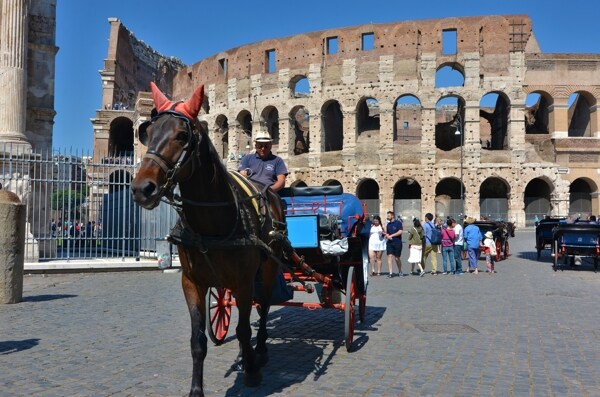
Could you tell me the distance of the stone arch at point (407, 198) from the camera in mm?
34156

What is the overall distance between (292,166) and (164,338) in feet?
102

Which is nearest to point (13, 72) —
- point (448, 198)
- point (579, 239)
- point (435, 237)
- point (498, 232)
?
point (435, 237)

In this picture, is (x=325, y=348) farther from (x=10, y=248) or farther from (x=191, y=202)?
(x=10, y=248)

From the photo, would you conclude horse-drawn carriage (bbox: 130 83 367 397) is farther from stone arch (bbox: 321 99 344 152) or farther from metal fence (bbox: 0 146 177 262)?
stone arch (bbox: 321 99 344 152)

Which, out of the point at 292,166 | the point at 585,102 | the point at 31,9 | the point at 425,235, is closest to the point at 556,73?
the point at 585,102

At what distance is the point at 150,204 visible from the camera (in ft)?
9.87

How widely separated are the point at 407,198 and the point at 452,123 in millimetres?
6368

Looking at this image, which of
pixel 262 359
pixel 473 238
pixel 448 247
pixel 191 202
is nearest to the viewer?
pixel 191 202

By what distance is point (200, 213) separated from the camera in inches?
143

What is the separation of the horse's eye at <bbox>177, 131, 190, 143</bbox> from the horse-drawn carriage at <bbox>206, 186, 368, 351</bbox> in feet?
6.10

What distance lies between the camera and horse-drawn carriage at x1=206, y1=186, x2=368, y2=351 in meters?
5.24

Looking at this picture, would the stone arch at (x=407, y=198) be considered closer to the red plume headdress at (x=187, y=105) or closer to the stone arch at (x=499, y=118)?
the stone arch at (x=499, y=118)

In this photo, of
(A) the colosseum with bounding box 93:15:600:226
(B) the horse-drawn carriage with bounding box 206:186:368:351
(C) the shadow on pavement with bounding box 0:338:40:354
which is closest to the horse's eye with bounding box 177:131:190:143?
(B) the horse-drawn carriage with bounding box 206:186:368:351

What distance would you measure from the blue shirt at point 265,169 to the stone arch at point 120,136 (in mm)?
37912
